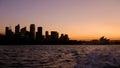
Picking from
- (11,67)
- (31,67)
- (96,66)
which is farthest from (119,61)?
(11,67)

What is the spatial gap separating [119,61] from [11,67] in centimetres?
1022

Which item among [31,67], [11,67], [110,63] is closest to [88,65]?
[110,63]

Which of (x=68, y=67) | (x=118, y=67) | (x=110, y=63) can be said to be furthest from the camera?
(x=68, y=67)

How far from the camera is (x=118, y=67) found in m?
19.4

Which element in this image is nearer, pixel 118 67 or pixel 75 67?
pixel 118 67

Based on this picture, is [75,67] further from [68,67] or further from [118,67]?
[118,67]

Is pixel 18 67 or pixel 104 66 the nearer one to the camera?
pixel 104 66

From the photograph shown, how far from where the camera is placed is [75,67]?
851 inches

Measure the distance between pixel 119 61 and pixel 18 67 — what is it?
31.4ft

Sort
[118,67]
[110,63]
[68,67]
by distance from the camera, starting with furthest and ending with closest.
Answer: [68,67]
[110,63]
[118,67]

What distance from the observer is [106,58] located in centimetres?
2330

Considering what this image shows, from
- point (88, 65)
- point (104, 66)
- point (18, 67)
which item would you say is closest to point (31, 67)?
point (18, 67)

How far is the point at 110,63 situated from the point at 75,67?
126 inches

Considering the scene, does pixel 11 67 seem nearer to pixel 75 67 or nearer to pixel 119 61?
pixel 75 67
